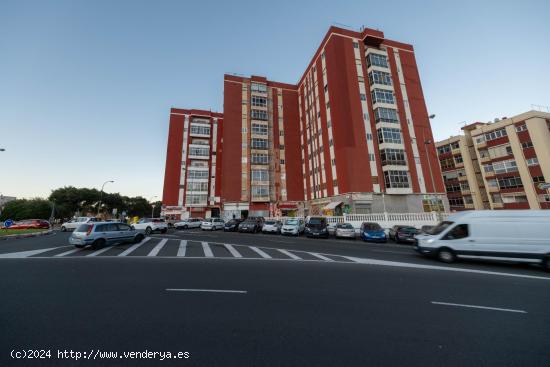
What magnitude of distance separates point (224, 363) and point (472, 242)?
11.9m

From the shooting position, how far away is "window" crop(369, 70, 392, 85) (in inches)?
1380

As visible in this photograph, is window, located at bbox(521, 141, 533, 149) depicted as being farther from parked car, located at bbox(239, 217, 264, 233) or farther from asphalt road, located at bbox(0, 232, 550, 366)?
parked car, located at bbox(239, 217, 264, 233)

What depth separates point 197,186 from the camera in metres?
50.6

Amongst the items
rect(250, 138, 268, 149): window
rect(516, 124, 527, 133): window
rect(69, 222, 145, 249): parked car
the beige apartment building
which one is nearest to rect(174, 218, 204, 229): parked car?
rect(69, 222, 145, 249): parked car

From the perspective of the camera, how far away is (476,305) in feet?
15.9

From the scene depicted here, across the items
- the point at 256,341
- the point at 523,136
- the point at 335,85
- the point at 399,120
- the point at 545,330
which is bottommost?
the point at 545,330

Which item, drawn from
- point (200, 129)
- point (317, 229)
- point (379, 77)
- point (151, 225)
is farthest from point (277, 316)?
point (200, 129)

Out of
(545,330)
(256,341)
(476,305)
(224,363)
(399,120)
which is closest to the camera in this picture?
(224,363)

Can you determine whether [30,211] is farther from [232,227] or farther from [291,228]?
[291,228]

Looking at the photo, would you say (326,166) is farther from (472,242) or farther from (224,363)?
(224,363)

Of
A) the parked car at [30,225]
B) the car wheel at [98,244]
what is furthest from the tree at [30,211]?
the car wheel at [98,244]

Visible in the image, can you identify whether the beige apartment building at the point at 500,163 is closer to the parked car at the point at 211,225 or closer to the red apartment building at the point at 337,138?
the red apartment building at the point at 337,138

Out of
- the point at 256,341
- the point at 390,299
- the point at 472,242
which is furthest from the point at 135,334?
the point at 472,242

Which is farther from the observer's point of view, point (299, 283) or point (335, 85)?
point (335, 85)
